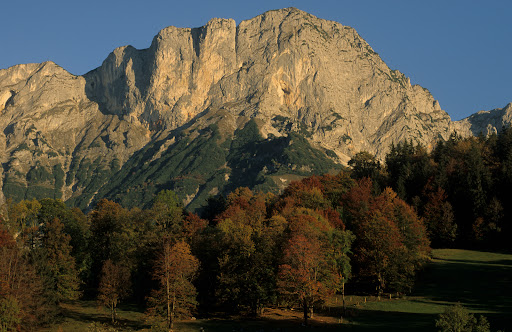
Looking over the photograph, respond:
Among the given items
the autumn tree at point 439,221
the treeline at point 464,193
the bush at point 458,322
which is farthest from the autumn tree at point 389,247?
the bush at point 458,322

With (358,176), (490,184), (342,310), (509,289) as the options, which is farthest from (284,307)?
(358,176)

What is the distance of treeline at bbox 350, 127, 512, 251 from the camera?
428 feet

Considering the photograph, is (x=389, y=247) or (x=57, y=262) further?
(x=57, y=262)

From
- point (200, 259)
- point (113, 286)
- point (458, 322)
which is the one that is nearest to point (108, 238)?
point (200, 259)

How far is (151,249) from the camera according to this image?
11069cm

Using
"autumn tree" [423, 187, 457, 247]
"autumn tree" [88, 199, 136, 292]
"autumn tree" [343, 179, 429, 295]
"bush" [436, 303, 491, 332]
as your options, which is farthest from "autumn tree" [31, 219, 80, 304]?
"autumn tree" [423, 187, 457, 247]

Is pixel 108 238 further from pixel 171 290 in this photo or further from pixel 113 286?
pixel 171 290

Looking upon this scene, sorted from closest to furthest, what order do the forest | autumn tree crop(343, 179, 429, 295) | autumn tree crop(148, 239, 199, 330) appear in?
autumn tree crop(148, 239, 199, 330) < the forest < autumn tree crop(343, 179, 429, 295)

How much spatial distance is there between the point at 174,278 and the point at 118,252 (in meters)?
35.5

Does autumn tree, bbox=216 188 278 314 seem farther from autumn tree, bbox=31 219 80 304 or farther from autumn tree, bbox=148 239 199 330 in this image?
autumn tree, bbox=31 219 80 304

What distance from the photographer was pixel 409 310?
8512cm

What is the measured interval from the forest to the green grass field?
102 inches

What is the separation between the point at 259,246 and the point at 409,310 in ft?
Answer: 86.7

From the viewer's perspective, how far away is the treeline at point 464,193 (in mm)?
130375
